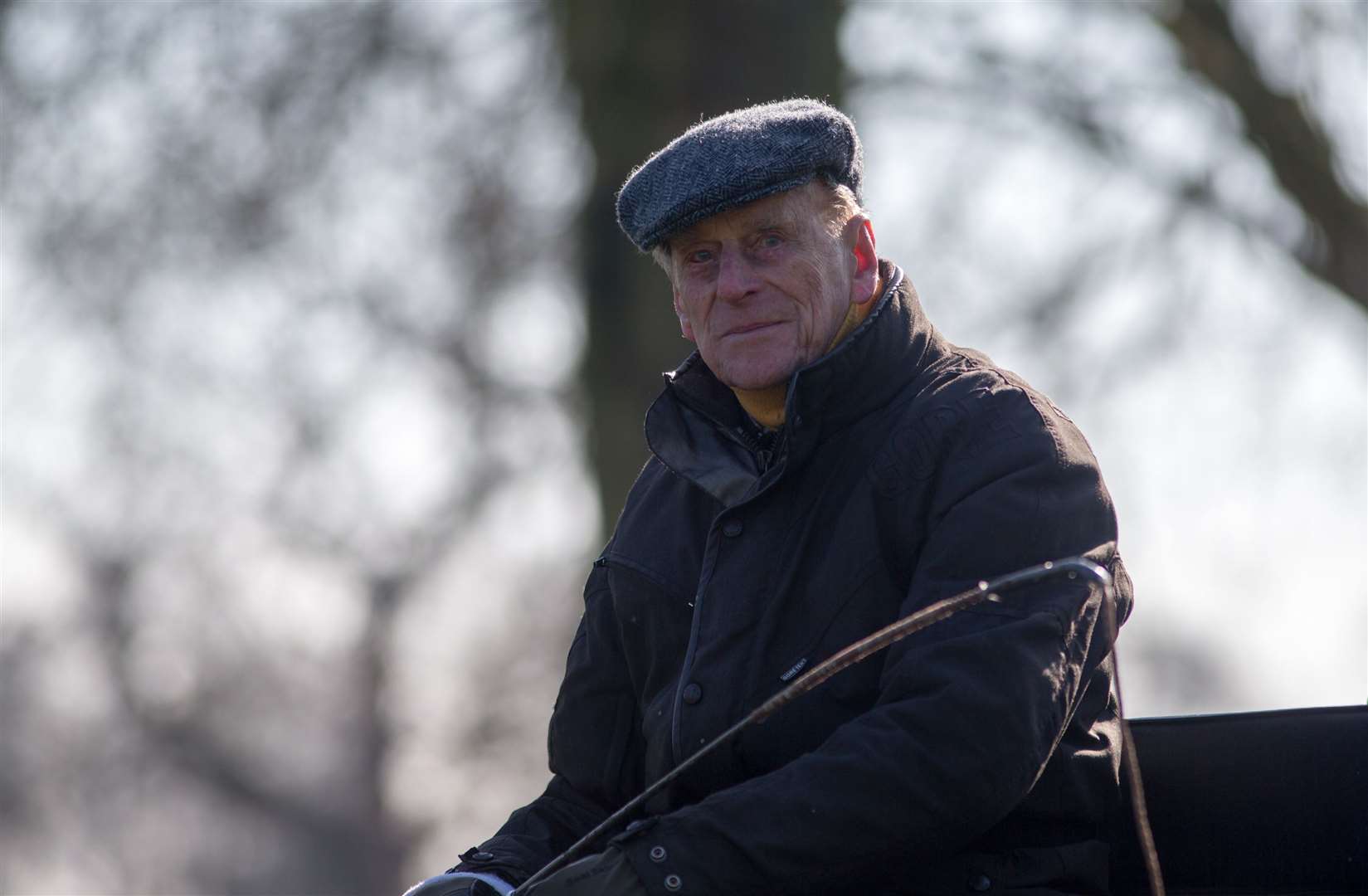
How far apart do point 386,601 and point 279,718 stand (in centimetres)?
297

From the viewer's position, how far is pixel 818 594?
2752mm

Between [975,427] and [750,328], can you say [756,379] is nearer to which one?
[750,328]

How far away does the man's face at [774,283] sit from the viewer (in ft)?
9.71

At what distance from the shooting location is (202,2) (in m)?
7.48

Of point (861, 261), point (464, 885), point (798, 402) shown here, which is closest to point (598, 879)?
point (464, 885)

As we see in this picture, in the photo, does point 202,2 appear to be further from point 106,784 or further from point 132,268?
point 106,784

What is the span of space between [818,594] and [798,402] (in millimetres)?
281

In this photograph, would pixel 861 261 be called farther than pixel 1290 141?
No

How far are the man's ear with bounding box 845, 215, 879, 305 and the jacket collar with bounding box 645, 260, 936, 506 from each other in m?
0.03

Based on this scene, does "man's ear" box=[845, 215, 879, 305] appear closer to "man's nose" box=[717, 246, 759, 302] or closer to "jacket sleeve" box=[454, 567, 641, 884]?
"man's nose" box=[717, 246, 759, 302]

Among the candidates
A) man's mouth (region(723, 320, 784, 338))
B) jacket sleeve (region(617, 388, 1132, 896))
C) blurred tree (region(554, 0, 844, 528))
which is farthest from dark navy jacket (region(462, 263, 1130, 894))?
blurred tree (region(554, 0, 844, 528))

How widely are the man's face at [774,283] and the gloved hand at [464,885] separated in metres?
0.84

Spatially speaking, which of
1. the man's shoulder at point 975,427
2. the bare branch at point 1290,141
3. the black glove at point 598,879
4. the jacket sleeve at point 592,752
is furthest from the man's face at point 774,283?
the bare branch at point 1290,141

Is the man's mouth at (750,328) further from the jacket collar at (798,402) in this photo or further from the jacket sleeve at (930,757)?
the jacket sleeve at (930,757)
